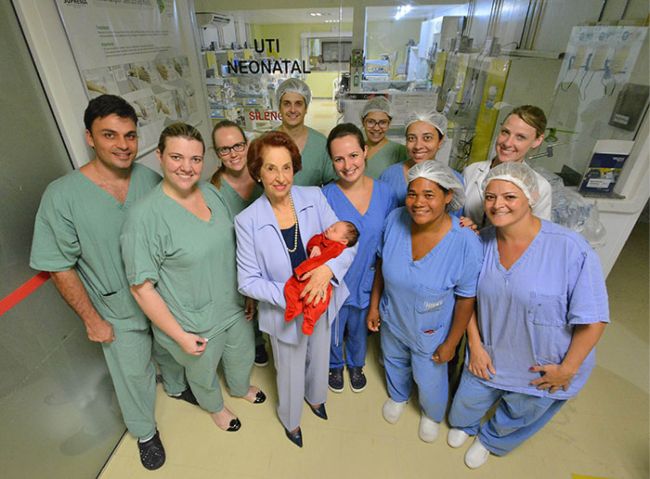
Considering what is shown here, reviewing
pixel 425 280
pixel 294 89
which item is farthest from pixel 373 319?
pixel 294 89

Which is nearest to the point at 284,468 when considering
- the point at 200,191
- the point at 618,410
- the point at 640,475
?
the point at 200,191

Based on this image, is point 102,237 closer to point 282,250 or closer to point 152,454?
point 282,250

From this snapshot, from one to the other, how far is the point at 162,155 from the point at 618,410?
277 centimetres

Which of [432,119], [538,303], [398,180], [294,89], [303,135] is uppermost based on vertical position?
[294,89]

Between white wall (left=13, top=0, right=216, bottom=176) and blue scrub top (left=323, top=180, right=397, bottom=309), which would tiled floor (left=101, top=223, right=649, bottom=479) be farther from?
white wall (left=13, top=0, right=216, bottom=176)

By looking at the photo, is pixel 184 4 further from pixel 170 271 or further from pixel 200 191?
pixel 170 271

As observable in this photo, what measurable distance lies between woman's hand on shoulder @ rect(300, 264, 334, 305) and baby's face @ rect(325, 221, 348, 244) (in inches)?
5.3

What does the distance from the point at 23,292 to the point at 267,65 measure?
93.5 inches

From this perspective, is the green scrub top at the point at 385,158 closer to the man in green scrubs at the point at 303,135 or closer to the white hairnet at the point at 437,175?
the man in green scrubs at the point at 303,135

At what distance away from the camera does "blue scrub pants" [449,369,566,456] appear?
55.4 inches

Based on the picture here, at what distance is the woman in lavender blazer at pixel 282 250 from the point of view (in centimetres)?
122

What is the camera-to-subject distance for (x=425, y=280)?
4.28ft

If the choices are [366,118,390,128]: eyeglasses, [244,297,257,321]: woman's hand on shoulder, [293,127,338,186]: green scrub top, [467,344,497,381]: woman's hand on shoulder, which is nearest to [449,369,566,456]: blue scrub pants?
[467,344,497,381]: woman's hand on shoulder

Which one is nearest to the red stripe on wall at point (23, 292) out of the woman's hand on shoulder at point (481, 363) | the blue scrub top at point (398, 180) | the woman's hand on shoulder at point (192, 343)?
the woman's hand on shoulder at point (192, 343)
